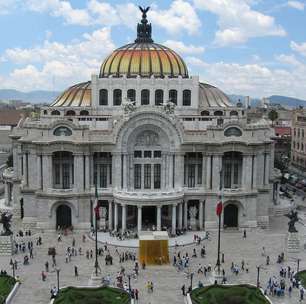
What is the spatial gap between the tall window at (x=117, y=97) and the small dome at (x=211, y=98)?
1291 cm

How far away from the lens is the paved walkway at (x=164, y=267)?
50688 millimetres

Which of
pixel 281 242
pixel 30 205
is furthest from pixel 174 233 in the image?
pixel 30 205

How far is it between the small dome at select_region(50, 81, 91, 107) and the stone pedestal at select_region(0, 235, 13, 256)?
29.2 meters

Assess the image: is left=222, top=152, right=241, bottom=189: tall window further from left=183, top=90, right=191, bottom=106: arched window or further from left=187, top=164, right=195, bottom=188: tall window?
left=183, top=90, right=191, bottom=106: arched window

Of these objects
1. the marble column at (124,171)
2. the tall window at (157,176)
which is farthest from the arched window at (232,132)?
the marble column at (124,171)

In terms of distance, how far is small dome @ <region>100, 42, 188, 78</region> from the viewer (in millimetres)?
85688

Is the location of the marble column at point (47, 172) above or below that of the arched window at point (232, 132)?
below

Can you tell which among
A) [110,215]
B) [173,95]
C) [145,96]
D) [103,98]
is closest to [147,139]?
[110,215]

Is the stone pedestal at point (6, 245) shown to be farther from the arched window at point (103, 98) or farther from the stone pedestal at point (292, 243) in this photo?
the stone pedestal at point (292, 243)

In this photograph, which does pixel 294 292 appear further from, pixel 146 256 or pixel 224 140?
pixel 224 140

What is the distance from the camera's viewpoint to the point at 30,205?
7619 centimetres

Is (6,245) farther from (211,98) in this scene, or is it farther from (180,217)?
(211,98)

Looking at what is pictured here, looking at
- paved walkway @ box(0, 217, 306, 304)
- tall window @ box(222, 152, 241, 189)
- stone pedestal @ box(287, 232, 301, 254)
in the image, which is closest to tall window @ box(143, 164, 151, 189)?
tall window @ box(222, 152, 241, 189)

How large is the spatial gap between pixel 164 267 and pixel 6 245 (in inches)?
731
